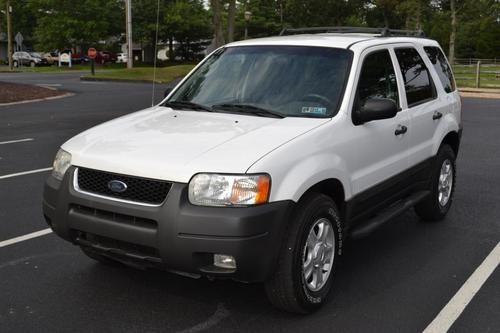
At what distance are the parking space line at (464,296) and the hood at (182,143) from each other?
4.83 ft

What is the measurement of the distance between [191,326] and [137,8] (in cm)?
5482

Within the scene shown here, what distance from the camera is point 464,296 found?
432 cm

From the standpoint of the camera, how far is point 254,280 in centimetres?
360

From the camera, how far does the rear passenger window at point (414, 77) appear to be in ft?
17.6

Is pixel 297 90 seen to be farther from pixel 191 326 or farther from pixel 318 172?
pixel 191 326

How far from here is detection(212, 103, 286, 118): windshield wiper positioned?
4.40 m

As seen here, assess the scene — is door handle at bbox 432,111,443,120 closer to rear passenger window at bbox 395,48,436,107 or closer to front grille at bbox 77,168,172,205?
rear passenger window at bbox 395,48,436,107

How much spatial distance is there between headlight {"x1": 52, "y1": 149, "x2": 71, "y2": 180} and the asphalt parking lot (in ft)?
2.76

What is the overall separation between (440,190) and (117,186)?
3633mm

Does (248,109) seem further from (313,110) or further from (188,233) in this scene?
(188,233)

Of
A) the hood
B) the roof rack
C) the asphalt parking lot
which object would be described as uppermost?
the roof rack

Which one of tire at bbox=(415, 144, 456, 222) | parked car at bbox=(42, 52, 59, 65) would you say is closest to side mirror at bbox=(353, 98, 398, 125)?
tire at bbox=(415, 144, 456, 222)

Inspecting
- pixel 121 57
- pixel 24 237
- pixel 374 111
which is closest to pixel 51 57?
pixel 121 57

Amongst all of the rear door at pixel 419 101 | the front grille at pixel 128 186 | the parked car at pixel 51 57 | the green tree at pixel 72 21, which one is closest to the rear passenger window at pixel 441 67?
the rear door at pixel 419 101
